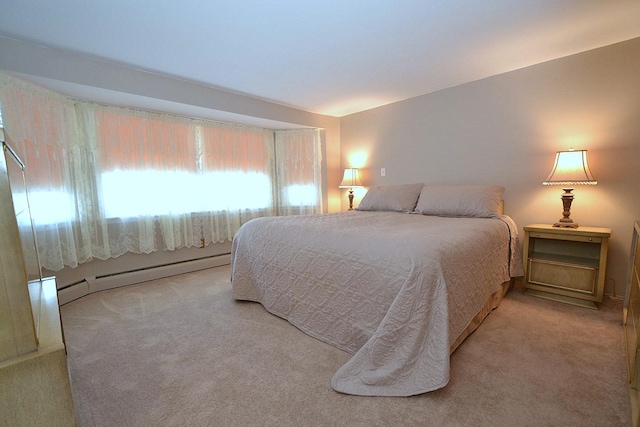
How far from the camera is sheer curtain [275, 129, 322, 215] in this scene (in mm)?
4234

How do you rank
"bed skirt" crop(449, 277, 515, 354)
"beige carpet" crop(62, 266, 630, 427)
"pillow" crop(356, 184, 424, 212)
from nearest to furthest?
"beige carpet" crop(62, 266, 630, 427), "bed skirt" crop(449, 277, 515, 354), "pillow" crop(356, 184, 424, 212)

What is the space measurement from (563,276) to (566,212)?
0.57 metres

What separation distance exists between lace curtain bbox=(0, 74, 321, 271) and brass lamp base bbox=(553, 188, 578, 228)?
2.90 m

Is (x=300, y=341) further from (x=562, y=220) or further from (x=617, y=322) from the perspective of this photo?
(x=562, y=220)

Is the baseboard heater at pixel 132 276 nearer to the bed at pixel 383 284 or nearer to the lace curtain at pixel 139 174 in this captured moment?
the lace curtain at pixel 139 174

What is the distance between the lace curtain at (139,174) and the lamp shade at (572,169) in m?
2.86

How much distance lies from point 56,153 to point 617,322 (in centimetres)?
468

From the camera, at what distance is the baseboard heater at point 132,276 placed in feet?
8.26

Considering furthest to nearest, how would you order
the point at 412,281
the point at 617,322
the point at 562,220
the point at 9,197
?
the point at 562,220
the point at 617,322
the point at 412,281
the point at 9,197

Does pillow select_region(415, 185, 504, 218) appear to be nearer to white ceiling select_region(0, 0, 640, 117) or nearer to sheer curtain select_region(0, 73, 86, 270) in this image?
white ceiling select_region(0, 0, 640, 117)

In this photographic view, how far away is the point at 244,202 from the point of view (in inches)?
153

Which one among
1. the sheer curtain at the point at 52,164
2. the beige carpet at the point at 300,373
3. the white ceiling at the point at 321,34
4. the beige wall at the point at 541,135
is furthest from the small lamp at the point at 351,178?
the sheer curtain at the point at 52,164

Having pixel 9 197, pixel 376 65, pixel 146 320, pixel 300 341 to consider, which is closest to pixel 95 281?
pixel 146 320

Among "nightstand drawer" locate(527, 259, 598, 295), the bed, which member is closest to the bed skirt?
the bed
